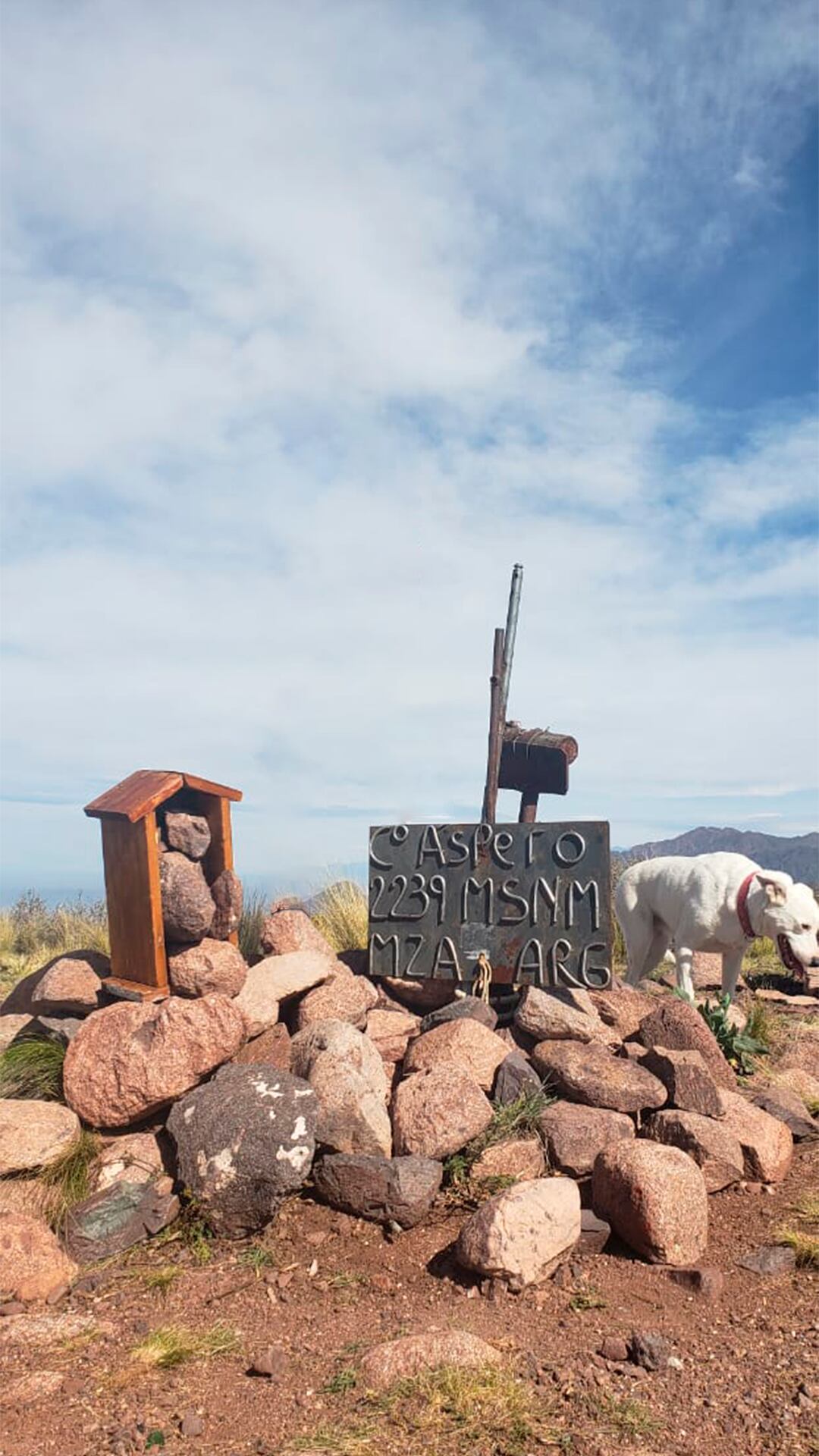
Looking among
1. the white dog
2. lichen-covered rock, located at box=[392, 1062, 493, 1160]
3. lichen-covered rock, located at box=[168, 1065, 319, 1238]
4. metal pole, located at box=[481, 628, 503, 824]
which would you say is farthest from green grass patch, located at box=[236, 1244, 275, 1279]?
metal pole, located at box=[481, 628, 503, 824]

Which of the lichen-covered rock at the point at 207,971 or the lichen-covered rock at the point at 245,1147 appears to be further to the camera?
the lichen-covered rock at the point at 207,971

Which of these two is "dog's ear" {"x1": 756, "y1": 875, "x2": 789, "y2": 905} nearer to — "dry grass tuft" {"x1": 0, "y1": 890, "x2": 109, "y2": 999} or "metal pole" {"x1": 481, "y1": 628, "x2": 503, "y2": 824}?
"metal pole" {"x1": 481, "y1": 628, "x2": 503, "y2": 824}

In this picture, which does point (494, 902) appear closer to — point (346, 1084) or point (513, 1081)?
point (513, 1081)

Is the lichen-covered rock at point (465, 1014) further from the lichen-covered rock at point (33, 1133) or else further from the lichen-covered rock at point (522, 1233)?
the lichen-covered rock at point (33, 1133)

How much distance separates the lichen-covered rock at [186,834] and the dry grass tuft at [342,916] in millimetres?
3086

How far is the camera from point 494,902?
8.53m

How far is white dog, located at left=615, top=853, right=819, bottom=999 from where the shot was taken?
8141 millimetres

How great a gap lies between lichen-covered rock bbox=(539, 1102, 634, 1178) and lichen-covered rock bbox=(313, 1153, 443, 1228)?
2.32 ft

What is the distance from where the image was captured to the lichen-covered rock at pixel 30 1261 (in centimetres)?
518

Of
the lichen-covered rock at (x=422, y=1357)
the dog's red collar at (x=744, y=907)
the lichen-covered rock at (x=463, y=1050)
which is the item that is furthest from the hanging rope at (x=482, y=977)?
the lichen-covered rock at (x=422, y=1357)

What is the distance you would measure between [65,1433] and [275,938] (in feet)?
15.1

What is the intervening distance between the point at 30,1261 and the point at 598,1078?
11.1ft

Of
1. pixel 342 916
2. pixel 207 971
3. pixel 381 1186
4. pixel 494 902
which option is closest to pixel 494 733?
pixel 342 916

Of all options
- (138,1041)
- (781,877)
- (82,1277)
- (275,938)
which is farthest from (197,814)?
(781,877)
